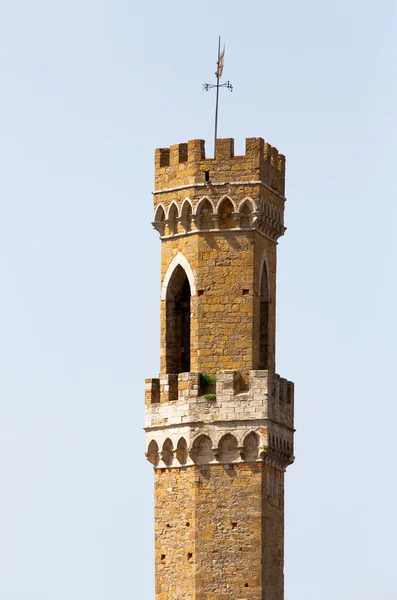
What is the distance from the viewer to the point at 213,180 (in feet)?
258

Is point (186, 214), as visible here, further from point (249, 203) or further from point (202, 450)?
point (202, 450)

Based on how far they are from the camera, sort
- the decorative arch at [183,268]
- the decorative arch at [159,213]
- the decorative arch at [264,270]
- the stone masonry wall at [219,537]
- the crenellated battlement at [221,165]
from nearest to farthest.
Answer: the stone masonry wall at [219,537] < the decorative arch at [183,268] < the crenellated battlement at [221,165] < the decorative arch at [264,270] < the decorative arch at [159,213]

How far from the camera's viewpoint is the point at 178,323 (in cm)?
7956

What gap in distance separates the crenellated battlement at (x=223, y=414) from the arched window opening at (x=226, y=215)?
3.77 meters

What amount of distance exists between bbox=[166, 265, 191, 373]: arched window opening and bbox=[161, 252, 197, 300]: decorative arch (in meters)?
0.08

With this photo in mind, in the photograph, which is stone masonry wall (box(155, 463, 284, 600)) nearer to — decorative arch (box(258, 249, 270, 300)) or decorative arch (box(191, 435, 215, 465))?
decorative arch (box(191, 435, 215, 465))

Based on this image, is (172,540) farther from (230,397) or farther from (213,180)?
(213,180)

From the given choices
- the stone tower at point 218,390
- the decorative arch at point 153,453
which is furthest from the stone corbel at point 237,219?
the decorative arch at point 153,453

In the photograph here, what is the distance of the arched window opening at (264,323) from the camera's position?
7888 cm

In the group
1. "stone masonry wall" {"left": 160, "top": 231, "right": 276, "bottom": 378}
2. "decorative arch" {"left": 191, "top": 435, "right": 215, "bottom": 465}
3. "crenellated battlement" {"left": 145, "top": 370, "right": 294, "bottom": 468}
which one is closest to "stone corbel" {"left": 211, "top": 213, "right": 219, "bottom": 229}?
"stone masonry wall" {"left": 160, "top": 231, "right": 276, "bottom": 378}

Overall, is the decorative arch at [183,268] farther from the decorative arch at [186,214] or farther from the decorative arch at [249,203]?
the decorative arch at [249,203]

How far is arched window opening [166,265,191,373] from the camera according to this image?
79250mm

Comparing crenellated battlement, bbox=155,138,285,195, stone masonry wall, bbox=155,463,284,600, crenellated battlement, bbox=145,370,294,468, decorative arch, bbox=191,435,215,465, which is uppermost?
crenellated battlement, bbox=155,138,285,195

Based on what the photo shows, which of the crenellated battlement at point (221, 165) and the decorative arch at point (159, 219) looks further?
the decorative arch at point (159, 219)
